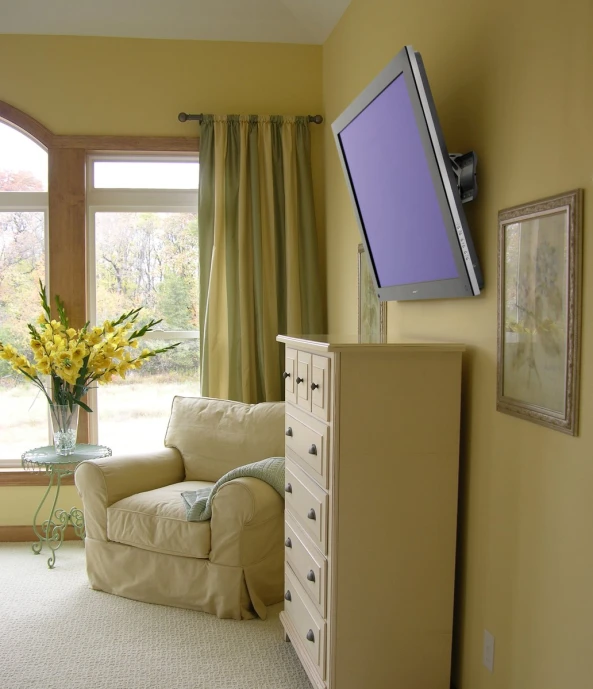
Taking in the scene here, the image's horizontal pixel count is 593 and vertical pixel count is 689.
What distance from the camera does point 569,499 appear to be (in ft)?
5.51

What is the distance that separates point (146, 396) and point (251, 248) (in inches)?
43.9

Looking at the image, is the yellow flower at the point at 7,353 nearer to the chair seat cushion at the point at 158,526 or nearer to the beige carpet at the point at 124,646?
the chair seat cushion at the point at 158,526

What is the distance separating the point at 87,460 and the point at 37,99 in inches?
83.7

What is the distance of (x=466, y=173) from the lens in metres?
2.12

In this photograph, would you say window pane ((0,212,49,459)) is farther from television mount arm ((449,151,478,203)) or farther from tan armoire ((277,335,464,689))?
television mount arm ((449,151,478,203))

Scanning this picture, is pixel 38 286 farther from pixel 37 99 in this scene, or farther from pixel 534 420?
pixel 534 420

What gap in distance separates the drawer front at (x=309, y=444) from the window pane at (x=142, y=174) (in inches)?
84.1

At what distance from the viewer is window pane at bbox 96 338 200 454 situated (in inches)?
169

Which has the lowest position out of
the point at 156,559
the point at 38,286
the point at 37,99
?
the point at 156,559

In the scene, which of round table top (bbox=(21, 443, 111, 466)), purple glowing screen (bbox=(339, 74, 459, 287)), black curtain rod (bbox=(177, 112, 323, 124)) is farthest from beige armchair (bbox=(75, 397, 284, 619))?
black curtain rod (bbox=(177, 112, 323, 124))

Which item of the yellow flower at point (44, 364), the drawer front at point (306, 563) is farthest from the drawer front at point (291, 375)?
the yellow flower at point (44, 364)

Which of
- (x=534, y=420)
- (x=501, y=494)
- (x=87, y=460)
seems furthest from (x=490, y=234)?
(x=87, y=460)

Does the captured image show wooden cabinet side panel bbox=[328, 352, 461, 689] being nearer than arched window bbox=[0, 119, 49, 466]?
Yes

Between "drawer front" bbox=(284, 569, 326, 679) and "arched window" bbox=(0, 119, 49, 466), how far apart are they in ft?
7.34
